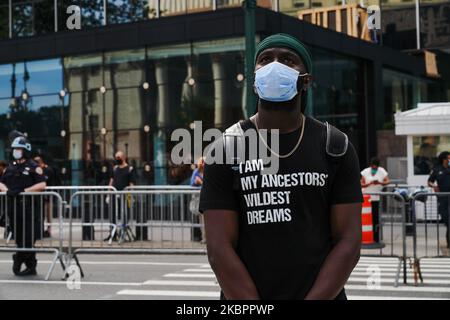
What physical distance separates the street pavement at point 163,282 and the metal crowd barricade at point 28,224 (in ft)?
1.27

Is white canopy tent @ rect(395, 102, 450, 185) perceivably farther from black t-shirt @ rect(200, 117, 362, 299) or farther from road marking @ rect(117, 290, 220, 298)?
black t-shirt @ rect(200, 117, 362, 299)

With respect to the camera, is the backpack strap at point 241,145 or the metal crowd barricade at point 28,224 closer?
the backpack strap at point 241,145

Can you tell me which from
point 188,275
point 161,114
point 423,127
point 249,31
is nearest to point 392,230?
point 188,275

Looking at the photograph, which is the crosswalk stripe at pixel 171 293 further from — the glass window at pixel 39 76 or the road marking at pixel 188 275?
the glass window at pixel 39 76

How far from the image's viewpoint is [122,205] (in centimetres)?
1270

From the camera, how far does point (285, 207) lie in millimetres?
2770

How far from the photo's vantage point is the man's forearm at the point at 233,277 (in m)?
2.74

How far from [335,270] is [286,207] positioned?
29cm

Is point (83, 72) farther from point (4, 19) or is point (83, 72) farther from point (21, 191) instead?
point (21, 191)

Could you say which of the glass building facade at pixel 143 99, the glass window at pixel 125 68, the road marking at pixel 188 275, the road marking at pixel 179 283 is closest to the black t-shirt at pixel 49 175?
the glass building facade at pixel 143 99

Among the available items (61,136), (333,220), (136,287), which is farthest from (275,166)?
(61,136)

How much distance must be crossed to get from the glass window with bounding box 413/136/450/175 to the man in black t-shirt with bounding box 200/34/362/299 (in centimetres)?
1697

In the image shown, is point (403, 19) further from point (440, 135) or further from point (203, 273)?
point (203, 273)

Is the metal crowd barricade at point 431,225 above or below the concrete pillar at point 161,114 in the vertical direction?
below
